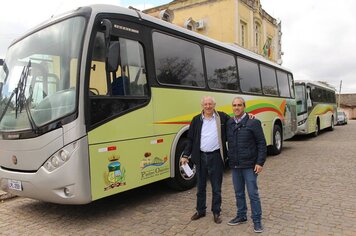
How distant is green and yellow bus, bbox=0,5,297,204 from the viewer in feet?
16.1

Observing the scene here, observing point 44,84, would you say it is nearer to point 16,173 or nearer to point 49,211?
point 16,173

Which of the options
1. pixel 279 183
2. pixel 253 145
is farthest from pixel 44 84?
pixel 279 183

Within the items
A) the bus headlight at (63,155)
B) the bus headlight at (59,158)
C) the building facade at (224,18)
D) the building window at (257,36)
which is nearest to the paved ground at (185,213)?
the bus headlight at (59,158)

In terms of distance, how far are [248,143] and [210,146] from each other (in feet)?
2.10

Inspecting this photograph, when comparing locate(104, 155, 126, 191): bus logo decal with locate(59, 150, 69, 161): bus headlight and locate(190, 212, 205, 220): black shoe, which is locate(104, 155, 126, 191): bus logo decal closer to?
locate(59, 150, 69, 161): bus headlight

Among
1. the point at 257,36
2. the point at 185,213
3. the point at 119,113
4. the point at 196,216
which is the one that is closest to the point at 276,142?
the point at 185,213

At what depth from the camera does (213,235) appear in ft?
15.4

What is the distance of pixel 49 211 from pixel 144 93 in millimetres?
2605

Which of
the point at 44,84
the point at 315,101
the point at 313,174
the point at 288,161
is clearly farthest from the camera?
the point at 315,101

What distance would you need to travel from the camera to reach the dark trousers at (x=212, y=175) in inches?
201

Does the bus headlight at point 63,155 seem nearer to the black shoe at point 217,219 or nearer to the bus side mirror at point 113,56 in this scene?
the bus side mirror at point 113,56

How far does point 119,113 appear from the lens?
5441mm

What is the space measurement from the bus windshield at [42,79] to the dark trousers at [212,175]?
2.03 metres

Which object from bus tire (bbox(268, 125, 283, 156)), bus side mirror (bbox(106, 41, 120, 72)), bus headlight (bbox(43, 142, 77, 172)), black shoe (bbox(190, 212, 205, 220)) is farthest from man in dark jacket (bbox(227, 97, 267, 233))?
bus tire (bbox(268, 125, 283, 156))
